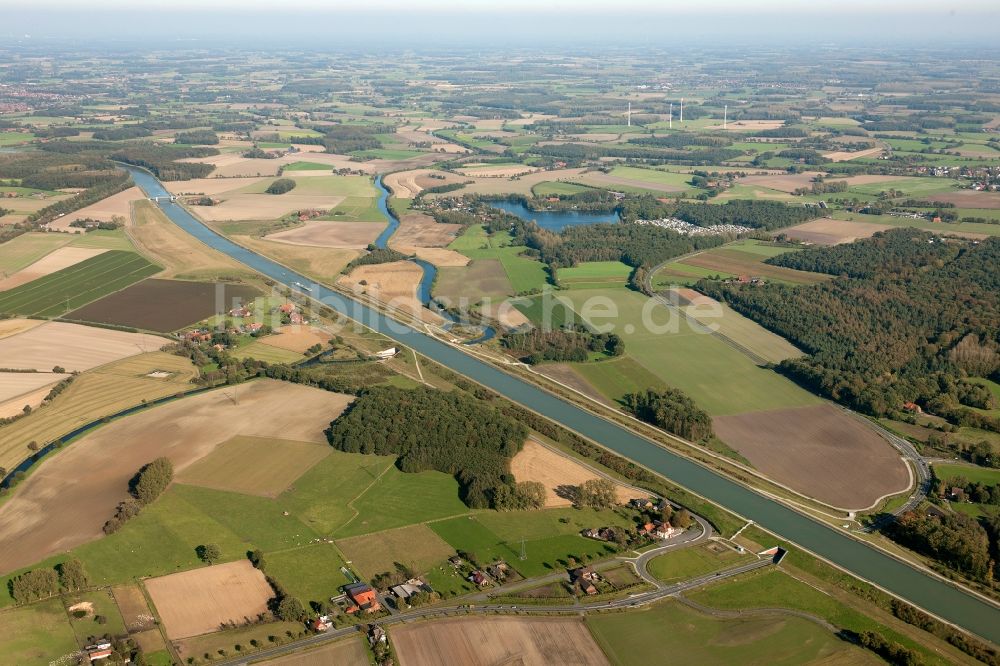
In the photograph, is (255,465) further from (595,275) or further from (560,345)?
(595,275)

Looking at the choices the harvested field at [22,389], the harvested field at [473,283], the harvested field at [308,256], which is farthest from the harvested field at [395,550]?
the harvested field at [308,256]

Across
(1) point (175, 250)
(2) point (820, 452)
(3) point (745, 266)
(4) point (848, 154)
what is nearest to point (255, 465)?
(2) point (820, 452)

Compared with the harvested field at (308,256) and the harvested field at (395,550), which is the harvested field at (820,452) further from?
the harvested field at (308,256)

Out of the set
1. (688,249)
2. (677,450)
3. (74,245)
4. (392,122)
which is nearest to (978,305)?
(688,249)

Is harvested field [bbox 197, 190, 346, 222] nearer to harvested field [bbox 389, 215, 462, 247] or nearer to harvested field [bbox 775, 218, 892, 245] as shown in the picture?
harvested field [bbox 389, 215, 462, 247]

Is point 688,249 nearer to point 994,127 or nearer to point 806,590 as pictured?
point 806,590

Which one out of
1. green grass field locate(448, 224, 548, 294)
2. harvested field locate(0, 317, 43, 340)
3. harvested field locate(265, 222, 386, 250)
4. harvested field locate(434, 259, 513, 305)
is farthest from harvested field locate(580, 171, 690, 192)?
harvested field locate(0, 317, 43, 340)
